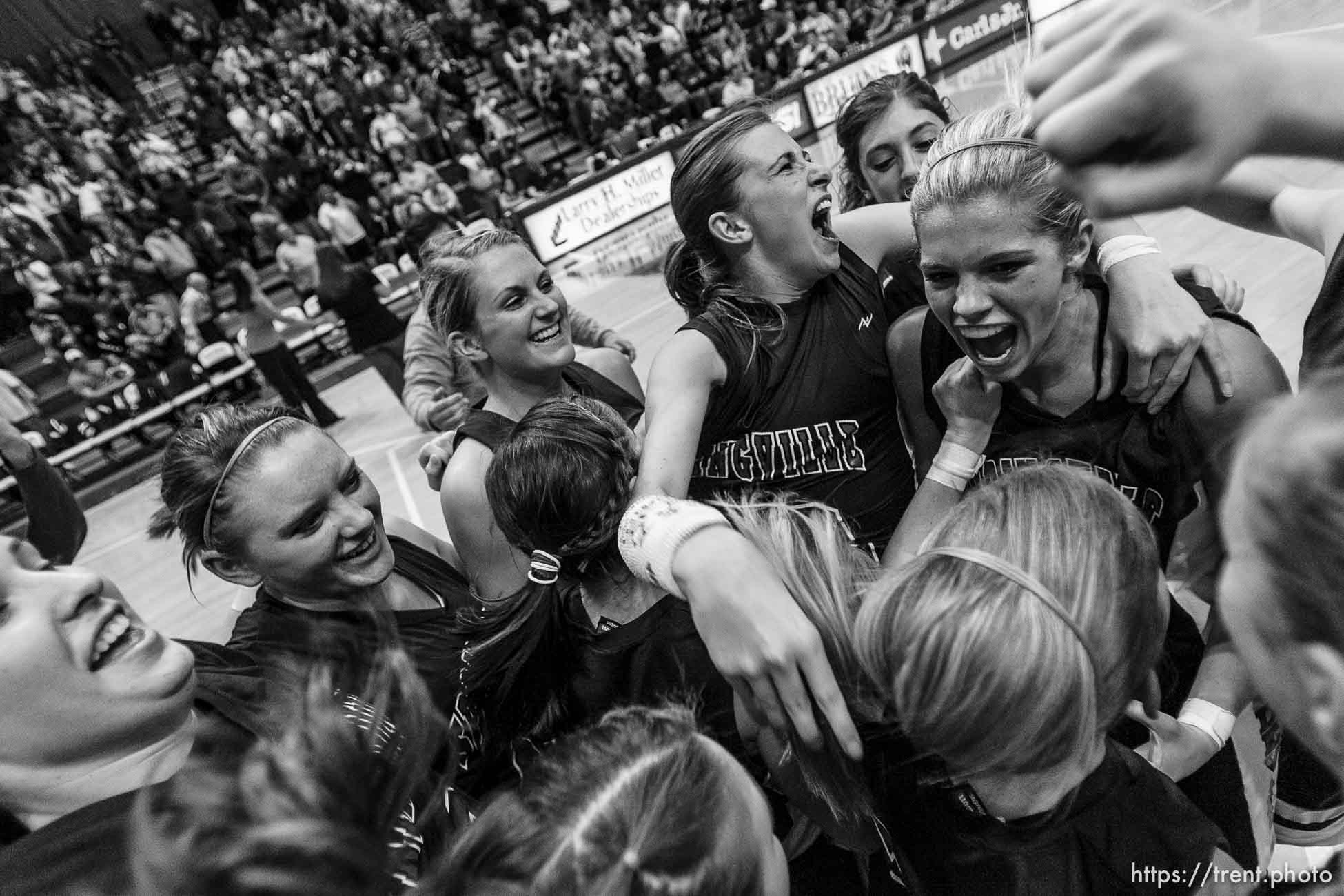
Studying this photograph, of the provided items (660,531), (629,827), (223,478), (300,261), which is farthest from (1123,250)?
(300,261)

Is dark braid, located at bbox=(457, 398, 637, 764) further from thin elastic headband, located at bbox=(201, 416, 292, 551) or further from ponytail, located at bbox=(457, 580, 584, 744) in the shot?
thin elastic headband, located at bbox=(201, 416, 292, 551)

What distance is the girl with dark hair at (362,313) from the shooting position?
20.4 feet

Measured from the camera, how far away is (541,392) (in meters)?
2.48

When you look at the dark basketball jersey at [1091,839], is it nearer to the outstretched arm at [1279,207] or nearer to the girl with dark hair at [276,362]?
the outstretched arm at [1279,207]

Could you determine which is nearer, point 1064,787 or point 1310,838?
point 1064,787

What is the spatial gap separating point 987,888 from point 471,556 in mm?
1576

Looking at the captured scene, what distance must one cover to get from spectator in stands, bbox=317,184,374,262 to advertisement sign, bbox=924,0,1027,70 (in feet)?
25.3

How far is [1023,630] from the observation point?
3.05 feet

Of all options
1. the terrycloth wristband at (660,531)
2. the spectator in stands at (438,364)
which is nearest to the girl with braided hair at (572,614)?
the terrycloth wristband at (660,531)

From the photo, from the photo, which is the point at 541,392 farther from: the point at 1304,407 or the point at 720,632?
the point at 1304,407

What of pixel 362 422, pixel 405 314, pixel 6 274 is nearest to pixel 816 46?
pixel 405 314

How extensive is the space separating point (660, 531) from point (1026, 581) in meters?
0.50

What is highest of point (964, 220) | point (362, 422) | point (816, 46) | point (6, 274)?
point (6, 274)

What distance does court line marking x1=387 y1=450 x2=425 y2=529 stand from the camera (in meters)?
5.62
